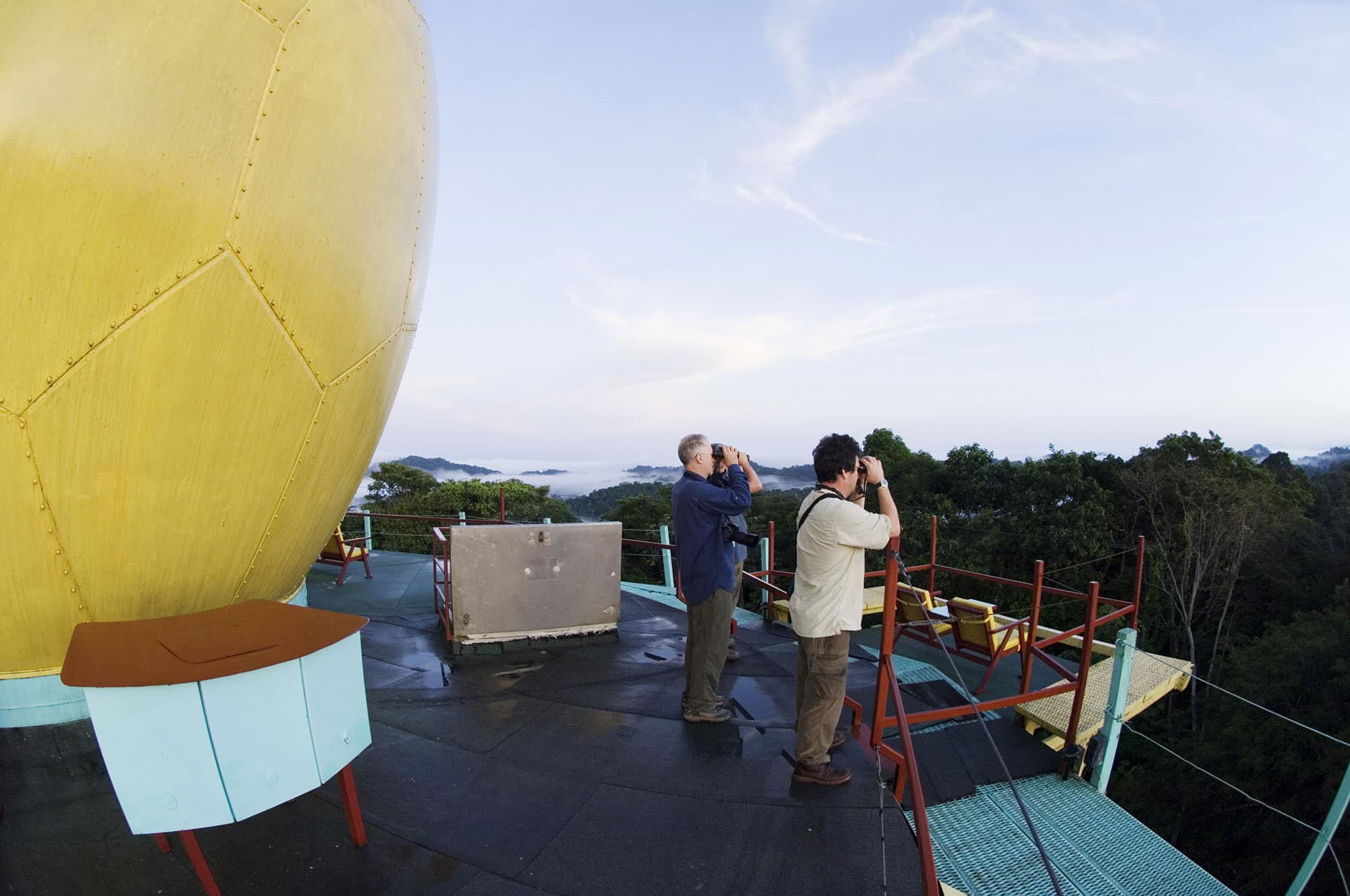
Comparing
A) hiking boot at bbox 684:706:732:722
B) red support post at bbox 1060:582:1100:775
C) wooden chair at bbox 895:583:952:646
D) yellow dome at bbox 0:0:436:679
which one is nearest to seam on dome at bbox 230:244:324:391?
yellow dome at bbox 0:0:436:679

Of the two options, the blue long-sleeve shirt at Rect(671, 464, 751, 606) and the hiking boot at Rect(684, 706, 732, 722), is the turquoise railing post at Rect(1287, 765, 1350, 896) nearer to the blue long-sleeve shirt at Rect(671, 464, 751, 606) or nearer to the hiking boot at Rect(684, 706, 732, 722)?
the hiking boot at Rect(684, 706, 732, 722)

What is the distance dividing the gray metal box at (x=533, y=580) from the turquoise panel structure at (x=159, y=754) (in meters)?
3.17

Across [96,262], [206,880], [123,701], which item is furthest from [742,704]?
Answer: [96,262]

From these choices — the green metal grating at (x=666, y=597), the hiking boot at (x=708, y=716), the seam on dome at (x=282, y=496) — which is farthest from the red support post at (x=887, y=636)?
the green metal grating at (x=666, y=597)

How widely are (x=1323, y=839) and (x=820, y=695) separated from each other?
8.49 ft

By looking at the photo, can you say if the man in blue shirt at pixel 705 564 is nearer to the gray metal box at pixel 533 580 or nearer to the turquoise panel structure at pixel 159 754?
the gray metal box at pixel 533 580

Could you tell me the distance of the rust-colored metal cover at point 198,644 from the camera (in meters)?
2.25

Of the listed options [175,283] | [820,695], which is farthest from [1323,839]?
[175,283]

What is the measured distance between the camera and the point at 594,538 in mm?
5980

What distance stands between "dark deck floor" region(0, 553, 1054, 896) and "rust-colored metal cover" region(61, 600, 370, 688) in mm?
1024

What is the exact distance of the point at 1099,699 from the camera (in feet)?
17.3

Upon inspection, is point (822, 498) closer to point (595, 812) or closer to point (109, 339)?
point (595, 812)

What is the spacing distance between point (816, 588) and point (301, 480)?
279 centimetres

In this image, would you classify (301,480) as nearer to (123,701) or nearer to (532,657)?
(123,701)
